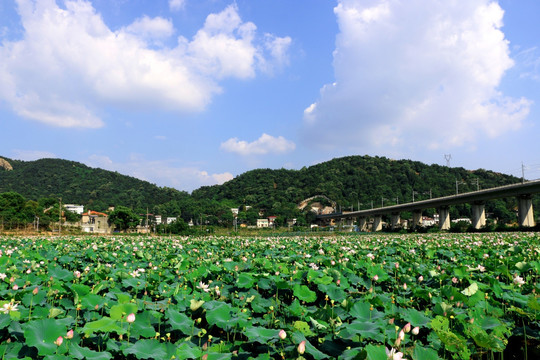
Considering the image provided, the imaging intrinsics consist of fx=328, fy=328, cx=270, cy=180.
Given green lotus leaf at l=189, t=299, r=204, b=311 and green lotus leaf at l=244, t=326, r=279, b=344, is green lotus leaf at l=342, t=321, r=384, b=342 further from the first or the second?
green lotus leaf at l=189, t=299, r=204, b=311

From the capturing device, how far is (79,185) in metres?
133

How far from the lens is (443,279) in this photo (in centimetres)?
529

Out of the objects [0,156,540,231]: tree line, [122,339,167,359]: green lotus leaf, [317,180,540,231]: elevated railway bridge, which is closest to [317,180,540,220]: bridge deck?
[317,180,540,231]: elevated railway bridge

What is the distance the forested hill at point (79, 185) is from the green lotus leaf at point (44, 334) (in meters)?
127

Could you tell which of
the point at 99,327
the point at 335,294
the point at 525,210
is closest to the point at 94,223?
the point at 525,210

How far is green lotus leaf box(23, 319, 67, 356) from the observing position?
2400 mm

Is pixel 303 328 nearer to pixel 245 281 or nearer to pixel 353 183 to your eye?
pixel 245 281

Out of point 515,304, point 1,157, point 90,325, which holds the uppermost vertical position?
point 1,157

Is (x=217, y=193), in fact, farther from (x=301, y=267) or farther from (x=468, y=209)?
(x=301, y=267)

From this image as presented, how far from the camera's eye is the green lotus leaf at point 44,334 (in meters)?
2.40

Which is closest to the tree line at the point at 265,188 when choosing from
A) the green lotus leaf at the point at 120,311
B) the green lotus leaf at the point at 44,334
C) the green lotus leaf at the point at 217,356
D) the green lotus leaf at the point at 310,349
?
the green lotus leaf at the point at 120,311

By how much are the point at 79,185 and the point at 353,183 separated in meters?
110

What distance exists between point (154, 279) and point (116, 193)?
140857 millimetres

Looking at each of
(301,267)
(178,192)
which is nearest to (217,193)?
(178,192)
